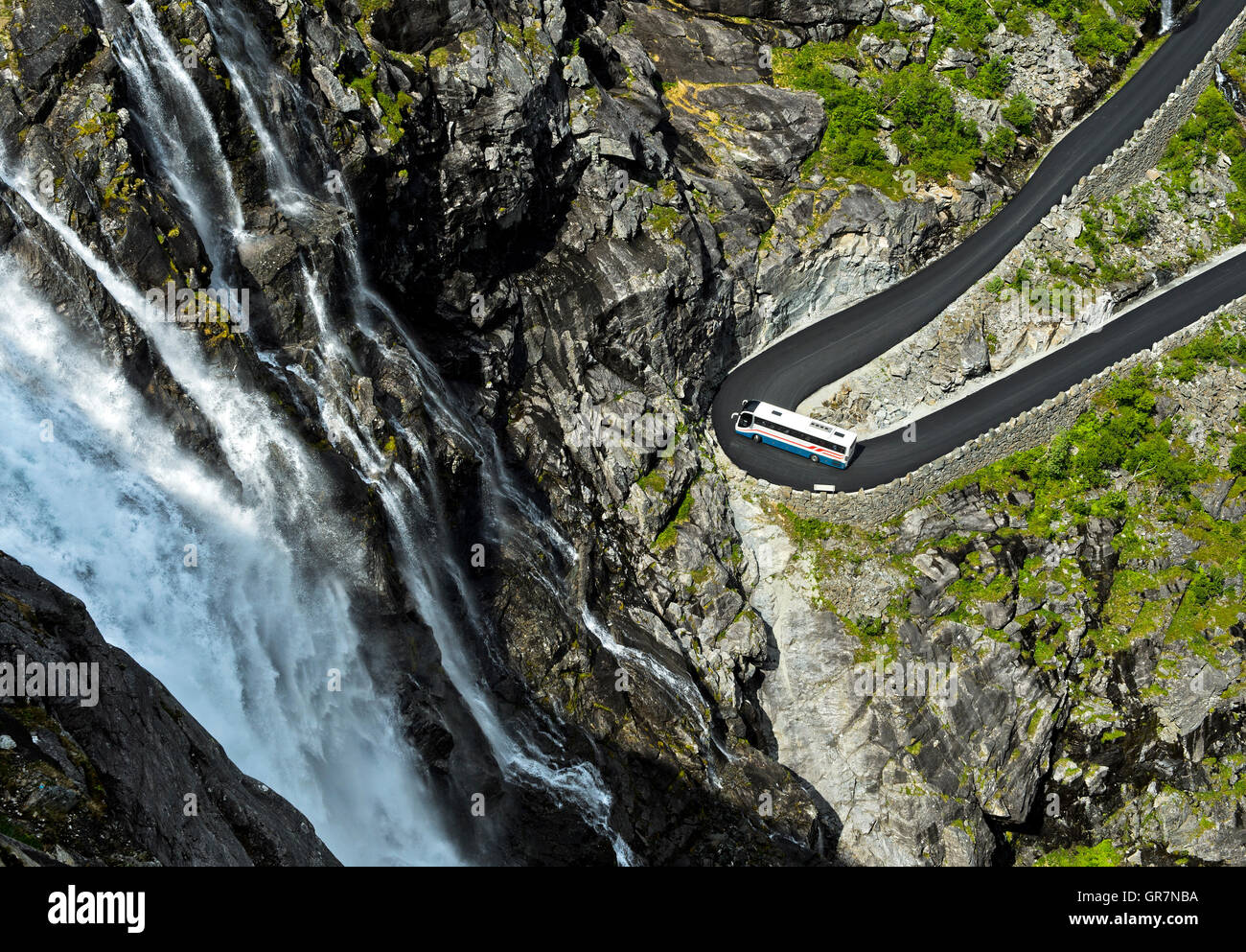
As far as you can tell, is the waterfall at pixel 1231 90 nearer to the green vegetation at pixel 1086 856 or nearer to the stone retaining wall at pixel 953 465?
the stone retaining wall at pixel 953 465

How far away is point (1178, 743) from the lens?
160 feet

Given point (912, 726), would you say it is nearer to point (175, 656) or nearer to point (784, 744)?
point (784, 744)

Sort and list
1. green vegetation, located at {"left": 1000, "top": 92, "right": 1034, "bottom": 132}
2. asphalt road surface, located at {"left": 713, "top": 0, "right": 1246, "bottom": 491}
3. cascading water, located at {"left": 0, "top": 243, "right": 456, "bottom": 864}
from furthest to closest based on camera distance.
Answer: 1. green vegetation, located at {"left": 1000, "top": 92, "right": 1034, "bottom": 132}
2. asphalt road surface, located at {"left": 713, "top": 0, "right": 1246, "bottom": 491}
3. cascading water, located at {"left": 0, "top": 243, "right": 456, "bottom": 864}

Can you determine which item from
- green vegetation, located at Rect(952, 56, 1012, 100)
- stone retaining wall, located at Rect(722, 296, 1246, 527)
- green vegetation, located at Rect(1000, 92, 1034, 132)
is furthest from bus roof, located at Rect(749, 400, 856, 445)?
green vegetation, located at Rect(952, 56, 1012, 100)

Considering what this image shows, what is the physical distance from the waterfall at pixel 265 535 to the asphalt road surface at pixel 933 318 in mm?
18033

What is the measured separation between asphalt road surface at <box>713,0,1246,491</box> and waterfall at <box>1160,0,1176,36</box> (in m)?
8.13

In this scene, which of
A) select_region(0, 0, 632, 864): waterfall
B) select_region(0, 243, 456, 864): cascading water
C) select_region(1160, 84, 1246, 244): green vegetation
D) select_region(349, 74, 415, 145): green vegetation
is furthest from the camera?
select_region(1160, 84, 1246, 244): green vegetation

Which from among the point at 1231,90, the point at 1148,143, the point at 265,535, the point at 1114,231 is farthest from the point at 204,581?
the point at 1231,90

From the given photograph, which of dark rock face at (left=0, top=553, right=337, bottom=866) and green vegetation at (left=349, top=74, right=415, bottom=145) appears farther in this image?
green vegetation at (left=349, top=74, right=415, bottom=145)

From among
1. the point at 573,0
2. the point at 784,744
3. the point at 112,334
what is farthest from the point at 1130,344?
the point at 112,334

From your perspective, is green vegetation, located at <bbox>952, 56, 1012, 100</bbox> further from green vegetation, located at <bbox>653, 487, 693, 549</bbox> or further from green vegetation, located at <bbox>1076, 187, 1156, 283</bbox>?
green vegetation, located at <bbox>653, 487, 693, 549</bbox>

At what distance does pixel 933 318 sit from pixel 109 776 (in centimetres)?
4750

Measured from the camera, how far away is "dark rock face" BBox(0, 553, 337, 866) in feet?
61.6

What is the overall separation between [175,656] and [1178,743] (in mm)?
41916
